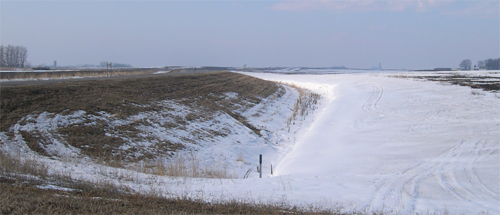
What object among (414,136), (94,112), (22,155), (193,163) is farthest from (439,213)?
(94,112)

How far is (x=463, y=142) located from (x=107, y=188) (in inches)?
519

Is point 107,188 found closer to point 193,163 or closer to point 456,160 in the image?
point 193,163

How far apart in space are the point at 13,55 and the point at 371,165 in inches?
5119

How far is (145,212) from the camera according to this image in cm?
538

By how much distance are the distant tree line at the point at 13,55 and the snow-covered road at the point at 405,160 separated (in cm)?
11946

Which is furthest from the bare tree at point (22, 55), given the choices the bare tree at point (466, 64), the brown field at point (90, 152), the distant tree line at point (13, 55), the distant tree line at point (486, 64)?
the bare tree at point (466, 64)

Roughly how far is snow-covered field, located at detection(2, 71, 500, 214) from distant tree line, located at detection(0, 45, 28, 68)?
115670 millimetres

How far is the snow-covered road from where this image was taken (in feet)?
25.5

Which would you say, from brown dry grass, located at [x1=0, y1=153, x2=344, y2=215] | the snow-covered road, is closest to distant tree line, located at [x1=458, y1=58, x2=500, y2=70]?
the snow-covered road

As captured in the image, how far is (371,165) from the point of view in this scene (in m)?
11.8

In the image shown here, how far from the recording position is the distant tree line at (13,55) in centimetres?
10619

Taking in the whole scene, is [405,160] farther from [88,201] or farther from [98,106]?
[98,106]

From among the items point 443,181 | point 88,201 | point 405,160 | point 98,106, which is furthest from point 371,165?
point 98,106

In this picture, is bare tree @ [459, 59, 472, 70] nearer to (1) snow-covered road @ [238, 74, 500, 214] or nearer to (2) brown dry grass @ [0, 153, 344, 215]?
(1) snow-covered road @ [238, 74, 500, 214]
